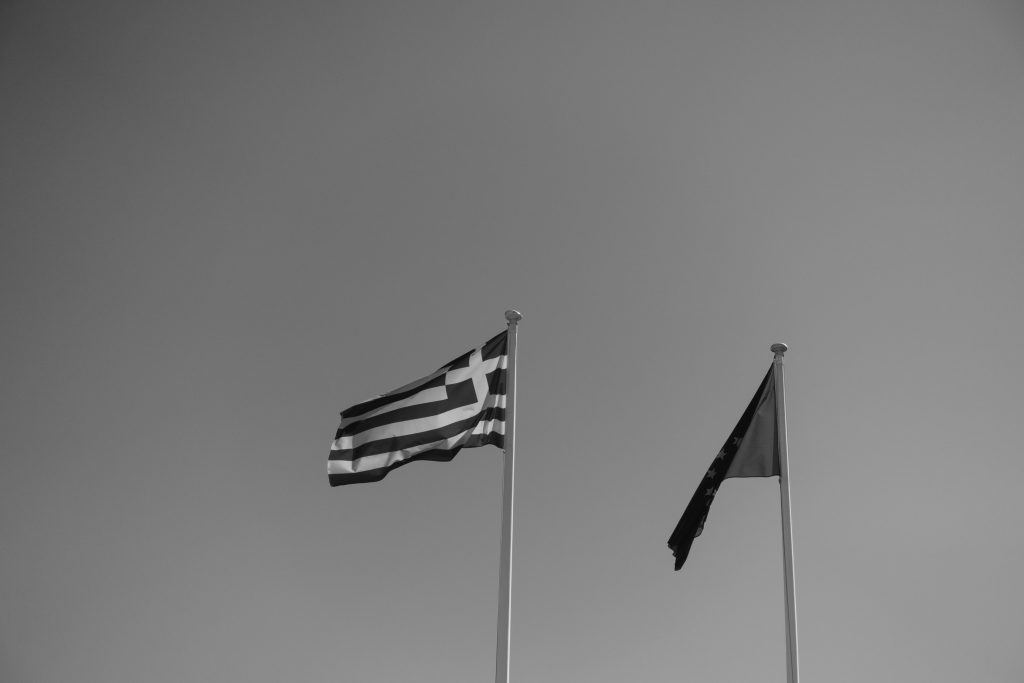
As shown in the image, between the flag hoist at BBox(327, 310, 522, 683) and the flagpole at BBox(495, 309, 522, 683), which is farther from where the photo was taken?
the flag hoist at BBox(327, 310, 522, 683)

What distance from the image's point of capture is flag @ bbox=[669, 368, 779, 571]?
733 inches

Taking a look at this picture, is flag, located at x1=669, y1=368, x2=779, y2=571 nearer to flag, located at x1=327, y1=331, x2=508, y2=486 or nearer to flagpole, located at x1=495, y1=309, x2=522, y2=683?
flagpole, located at x1=495, y1=309, x2=522, y2=683

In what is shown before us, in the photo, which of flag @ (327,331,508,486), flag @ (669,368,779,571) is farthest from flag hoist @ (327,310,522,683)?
flag @ (669,368,779,571)

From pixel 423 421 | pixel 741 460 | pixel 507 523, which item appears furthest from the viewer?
pixel 741 460

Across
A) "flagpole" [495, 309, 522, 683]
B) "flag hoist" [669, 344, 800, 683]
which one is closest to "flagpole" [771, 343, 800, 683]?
"flag hoist" [669, 344, 800, 683]

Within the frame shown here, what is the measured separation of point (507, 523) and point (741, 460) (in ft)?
16.3

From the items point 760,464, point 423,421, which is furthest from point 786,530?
point 423,421

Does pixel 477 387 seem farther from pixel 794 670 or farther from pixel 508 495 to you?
pixel 794 670

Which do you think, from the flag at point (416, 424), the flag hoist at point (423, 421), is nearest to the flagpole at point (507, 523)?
the flag hoist at point (423, 421)

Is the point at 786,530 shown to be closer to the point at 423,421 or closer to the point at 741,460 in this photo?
the point at 741,460

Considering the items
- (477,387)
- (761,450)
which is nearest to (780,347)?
(761,450)

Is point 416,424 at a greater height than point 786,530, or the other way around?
point 416,424

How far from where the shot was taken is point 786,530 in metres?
18.7

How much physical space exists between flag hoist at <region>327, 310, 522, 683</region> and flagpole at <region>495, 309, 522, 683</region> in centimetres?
2
